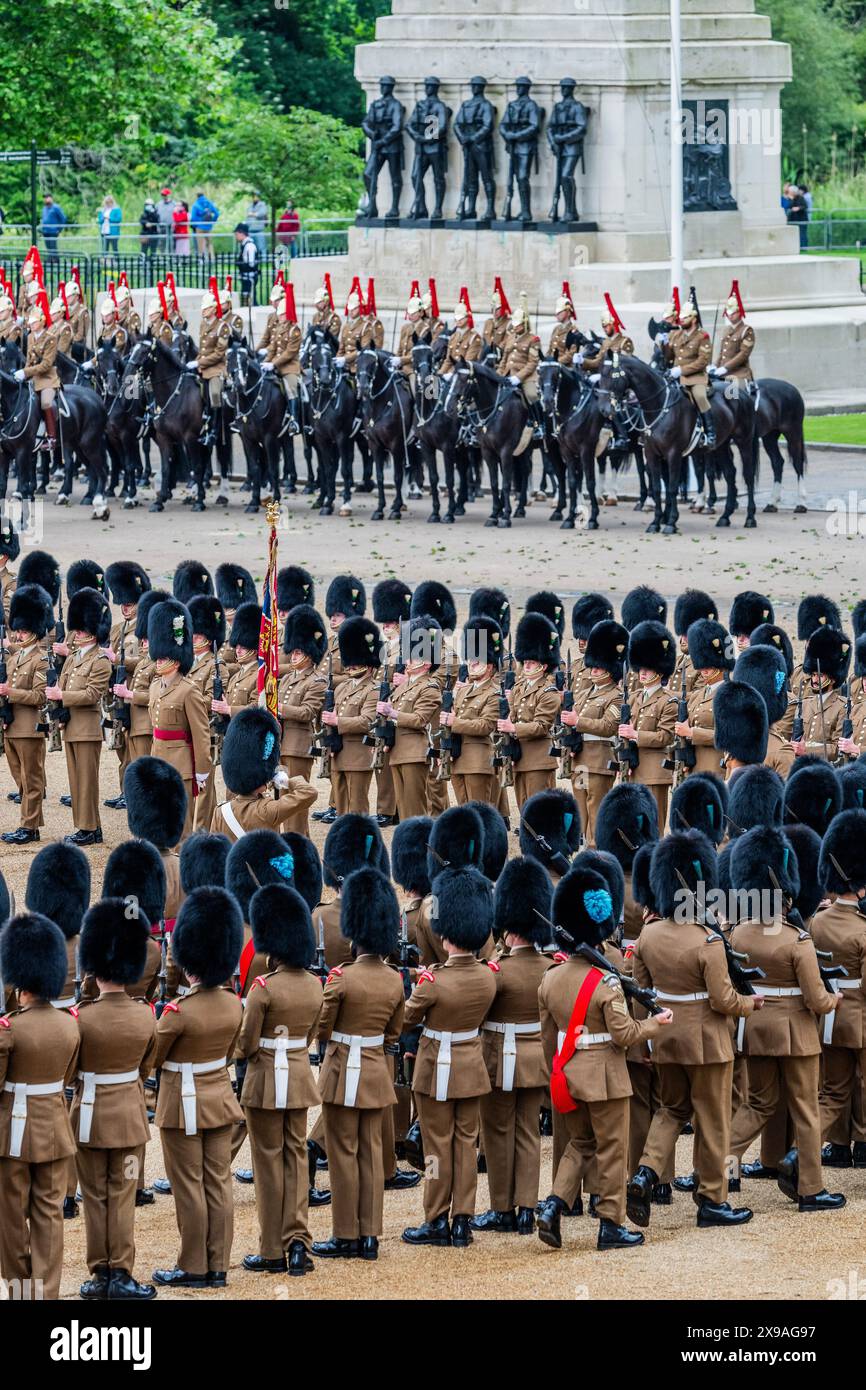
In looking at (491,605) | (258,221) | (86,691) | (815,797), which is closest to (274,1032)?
(815,797)

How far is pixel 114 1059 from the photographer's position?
845cm

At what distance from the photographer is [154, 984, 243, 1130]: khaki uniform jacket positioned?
28.1 feet

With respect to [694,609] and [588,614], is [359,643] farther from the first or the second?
[694,609]

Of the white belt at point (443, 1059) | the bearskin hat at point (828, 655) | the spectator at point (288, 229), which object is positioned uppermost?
the spectator at point (288, 229)

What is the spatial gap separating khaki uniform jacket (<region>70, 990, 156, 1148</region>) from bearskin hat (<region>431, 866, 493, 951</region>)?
43.1 inches

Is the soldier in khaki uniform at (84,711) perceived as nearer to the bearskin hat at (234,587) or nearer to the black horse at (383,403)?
the bearskin hat at (234,587)

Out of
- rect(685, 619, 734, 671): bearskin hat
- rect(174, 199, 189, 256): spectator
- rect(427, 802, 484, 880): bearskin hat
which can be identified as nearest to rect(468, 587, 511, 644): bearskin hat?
rect(685, 619, 734, 671): bearskin hat

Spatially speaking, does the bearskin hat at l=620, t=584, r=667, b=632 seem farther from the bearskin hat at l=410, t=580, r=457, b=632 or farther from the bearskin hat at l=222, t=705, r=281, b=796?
the bearskin hat at l=222, t=705, r=281, b=796

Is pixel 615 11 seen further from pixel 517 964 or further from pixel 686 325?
pixel 517 964

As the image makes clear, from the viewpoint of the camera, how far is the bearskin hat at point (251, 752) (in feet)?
37.2

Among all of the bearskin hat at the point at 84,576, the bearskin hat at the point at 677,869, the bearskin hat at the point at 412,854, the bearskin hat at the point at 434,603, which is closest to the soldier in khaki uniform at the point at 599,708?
the bearskin hat at the point at 434,603

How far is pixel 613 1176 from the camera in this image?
8797 mm

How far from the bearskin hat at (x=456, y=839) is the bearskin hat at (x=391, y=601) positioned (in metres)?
4.93
